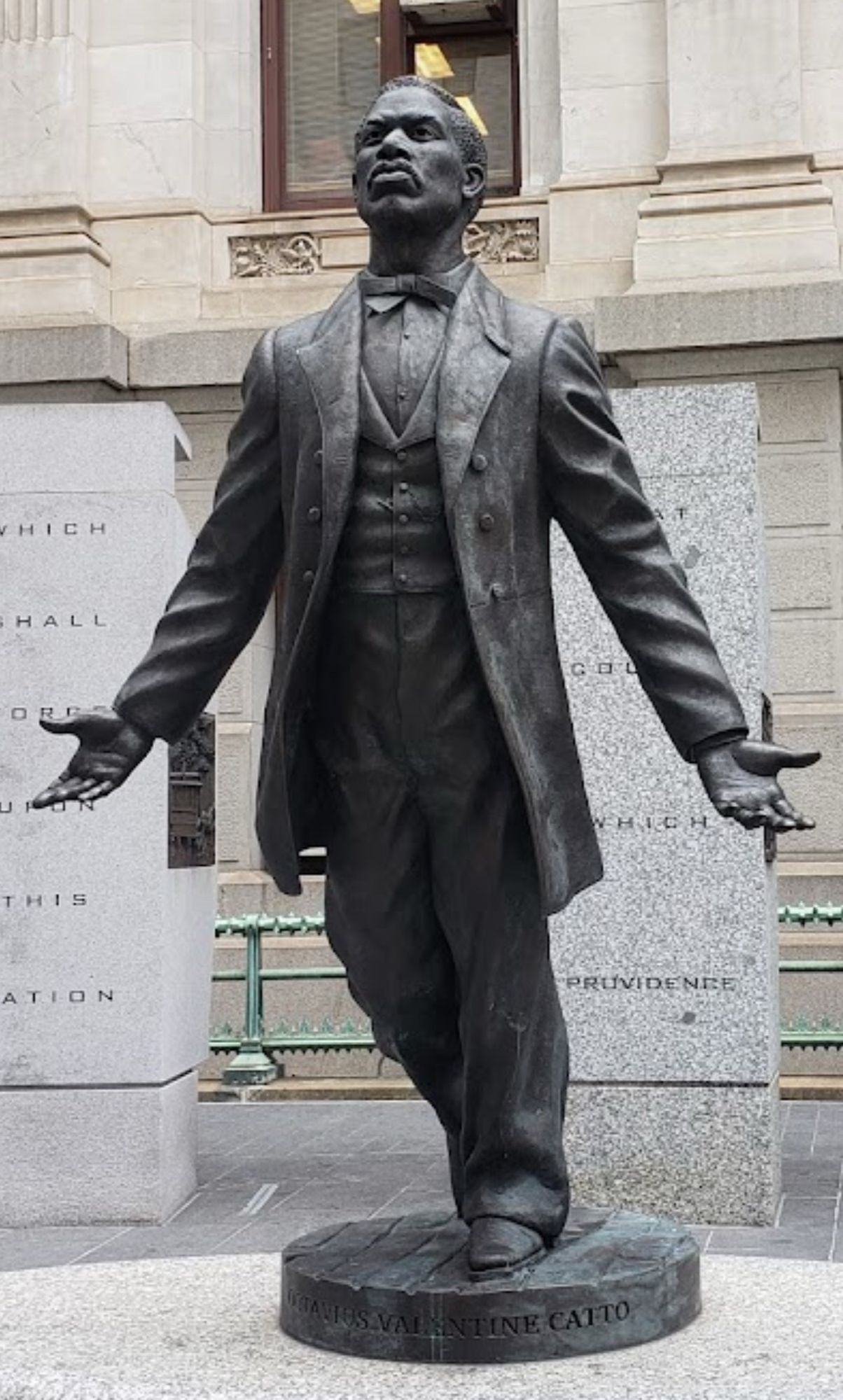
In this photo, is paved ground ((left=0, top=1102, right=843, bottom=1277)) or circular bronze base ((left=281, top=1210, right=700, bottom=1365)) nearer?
circular bronze base ((left=281, top=1210, right=700, bottom=1365))

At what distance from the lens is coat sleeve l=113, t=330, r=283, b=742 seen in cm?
439

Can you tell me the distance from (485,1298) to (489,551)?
1.42 metres

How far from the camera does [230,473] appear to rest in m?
4.46

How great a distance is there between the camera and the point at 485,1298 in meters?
3.93

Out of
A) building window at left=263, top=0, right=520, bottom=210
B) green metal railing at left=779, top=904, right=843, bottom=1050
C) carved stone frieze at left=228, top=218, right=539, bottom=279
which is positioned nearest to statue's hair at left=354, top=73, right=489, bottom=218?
green metal railing at left=779, top=904, right=843, bottom=1050

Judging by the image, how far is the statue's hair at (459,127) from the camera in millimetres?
4355

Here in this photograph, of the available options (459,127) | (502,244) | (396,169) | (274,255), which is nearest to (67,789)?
(396,169)

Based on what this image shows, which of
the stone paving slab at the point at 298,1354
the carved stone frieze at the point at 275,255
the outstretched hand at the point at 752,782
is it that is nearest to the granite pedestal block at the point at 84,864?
the stone paving slab at the point at 298,1354

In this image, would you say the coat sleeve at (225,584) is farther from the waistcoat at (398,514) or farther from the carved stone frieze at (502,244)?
the carved stone frieze at (502,244)

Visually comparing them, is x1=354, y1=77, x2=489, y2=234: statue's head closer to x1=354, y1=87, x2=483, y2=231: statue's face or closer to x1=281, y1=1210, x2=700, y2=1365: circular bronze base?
x1=354, y1=87, x2=483, y2=231: statue's face

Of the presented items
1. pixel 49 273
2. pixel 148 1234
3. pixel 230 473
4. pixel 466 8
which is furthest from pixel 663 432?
pixel 466 8

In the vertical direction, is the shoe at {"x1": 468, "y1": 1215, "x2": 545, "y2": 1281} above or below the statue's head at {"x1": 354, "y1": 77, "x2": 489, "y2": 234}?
below

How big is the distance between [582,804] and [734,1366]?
113cm

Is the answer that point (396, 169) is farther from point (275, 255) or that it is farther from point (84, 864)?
point (275, 255)
